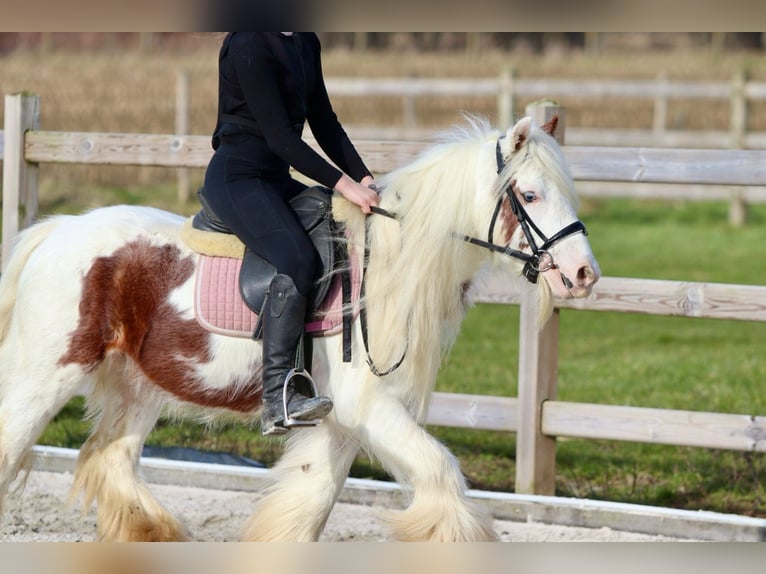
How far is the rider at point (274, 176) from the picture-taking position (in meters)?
4.31

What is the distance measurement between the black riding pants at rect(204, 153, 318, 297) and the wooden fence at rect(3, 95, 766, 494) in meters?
1.50

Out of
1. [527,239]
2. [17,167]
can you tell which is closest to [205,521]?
[17,167]

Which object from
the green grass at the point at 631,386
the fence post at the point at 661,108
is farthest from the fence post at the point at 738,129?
the fence post at the point at 661,108

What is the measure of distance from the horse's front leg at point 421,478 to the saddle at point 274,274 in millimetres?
324

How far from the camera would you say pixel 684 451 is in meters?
7.12

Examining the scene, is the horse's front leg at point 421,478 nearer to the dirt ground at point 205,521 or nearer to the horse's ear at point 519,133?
the dirt ground at point 205,521

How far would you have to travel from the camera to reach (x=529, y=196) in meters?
4.20

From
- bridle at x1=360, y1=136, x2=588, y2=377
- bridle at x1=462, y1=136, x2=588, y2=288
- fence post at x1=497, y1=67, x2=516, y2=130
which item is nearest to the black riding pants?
bridle at x1=360, y1=136, x2=588, y2=377

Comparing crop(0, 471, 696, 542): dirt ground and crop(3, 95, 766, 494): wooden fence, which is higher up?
crop(3, 95, 766, 494): wooden fence

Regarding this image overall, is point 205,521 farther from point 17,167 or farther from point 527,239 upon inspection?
point 527,239

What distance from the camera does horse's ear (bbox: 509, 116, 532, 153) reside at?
13.5ft

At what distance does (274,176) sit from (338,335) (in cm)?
71

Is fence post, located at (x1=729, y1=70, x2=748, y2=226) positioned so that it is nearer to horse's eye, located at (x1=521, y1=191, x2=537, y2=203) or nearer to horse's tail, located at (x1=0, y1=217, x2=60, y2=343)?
horse's eye, located at (x1=521, y1=191, x2=537, y2=203)
